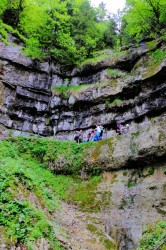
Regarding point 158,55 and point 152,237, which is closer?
point 152,237

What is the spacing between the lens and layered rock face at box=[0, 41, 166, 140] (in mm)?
18797

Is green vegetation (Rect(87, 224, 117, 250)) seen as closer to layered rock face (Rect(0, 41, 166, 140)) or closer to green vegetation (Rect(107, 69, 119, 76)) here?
layered rock face (Rect(0, 41, 166, 140))

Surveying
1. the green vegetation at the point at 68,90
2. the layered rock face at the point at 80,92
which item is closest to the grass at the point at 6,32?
the layered rock face at the point at 80,92

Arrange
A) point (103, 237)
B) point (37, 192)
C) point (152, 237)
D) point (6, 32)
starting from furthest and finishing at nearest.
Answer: point (6, 32)
point (103, 237)
point (37, 192)
point (152, 237)

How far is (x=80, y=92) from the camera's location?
20.9 metres

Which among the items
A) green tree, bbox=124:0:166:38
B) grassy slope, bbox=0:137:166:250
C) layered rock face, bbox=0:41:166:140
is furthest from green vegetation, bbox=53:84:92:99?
green tree, bbox=124:0:166:38

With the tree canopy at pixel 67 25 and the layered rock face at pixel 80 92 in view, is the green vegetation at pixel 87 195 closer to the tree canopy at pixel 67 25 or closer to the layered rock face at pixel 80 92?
the layered rock face at pixel 80 92

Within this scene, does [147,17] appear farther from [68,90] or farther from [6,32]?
[6,32]

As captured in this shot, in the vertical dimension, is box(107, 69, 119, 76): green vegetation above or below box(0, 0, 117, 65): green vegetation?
below

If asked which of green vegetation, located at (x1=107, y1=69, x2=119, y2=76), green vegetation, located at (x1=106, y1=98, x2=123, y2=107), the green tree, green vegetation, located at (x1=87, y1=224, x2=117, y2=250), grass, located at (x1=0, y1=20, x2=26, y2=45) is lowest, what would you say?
green vegetation, located at (x1=87, y1=224, x2=117, y2=250)

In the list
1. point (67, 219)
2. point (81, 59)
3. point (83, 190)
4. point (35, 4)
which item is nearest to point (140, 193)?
point (83, 190)

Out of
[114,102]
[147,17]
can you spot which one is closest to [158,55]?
[114,102]

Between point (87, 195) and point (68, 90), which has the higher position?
point (68, 90)

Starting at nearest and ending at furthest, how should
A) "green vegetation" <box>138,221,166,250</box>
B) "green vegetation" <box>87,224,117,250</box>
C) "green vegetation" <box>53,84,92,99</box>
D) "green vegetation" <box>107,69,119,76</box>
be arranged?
"green vegetation" <box>138,221,166,250</box> → "green vegetation" <box>87,224,117,250</box> → "green vegetation" <box>107,69,119,76</box> → "green vegetation" <box>53,84,92,99</box>
